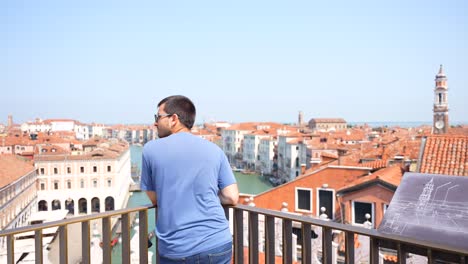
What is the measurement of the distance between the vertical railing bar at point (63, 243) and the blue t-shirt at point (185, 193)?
2.01 feet

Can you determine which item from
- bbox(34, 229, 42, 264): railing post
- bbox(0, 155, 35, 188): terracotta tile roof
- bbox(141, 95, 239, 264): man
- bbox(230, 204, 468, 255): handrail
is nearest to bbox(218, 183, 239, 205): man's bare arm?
bbox(141, 95, 239, 264): man

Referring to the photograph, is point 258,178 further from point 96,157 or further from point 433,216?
point 433,216

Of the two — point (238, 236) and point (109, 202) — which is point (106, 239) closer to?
point (238, 236)

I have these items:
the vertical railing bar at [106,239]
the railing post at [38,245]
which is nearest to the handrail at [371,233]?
the vertical railing bar at [106,239]

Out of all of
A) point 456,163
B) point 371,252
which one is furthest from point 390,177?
point 371,252

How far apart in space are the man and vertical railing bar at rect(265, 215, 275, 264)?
1.54ft

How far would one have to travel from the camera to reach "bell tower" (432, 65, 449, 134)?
4597cm

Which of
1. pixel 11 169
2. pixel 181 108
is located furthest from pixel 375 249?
pixel 11 169

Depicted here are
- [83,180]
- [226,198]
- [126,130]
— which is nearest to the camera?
[226,198]

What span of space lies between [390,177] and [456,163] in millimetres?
2754

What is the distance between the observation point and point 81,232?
2.81 meters

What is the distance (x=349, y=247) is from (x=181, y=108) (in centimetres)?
136

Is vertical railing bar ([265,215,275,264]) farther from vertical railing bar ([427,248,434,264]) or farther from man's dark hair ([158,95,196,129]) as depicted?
vertical railing bar ([427,248,434,264])

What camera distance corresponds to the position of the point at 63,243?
2.68 meters
